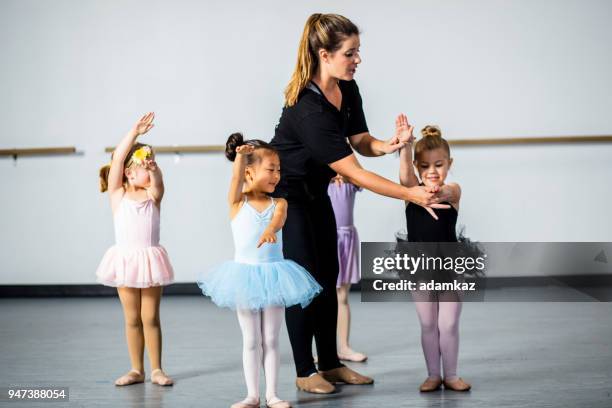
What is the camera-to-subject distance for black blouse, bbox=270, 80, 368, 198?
2.76 meters

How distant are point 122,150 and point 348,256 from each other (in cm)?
117

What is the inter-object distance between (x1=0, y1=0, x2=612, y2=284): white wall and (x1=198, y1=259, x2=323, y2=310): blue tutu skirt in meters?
3.22

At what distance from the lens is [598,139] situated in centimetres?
573

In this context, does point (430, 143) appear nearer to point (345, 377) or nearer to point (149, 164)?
point (345, 377)

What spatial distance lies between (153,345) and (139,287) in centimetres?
21

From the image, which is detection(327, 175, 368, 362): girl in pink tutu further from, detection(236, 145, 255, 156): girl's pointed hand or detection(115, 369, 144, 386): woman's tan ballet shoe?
detection(236, 145, 255, 156): girl's pointed hand

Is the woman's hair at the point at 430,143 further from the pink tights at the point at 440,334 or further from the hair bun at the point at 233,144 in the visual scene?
the hair bun at the point at 233,144

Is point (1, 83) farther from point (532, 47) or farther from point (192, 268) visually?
point (532, 47)

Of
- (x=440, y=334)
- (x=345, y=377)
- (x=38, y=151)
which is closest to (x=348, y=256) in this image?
(x=345, y=377)

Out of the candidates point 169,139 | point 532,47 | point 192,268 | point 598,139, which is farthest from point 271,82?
point 598,139

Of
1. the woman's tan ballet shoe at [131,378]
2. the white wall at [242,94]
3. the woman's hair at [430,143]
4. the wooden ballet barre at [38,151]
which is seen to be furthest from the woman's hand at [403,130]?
the wooden ballet barre at [38,151]

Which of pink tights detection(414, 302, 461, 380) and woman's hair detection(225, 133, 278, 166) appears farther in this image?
pink tights detection(414, 302, 461, 380)

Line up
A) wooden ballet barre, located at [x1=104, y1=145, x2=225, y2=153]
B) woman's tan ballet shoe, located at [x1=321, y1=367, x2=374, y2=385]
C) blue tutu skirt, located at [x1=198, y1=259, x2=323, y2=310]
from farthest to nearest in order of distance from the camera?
wooden ballet barre, located at [x1=104, y1=145, x2=225, y2=153] < woman's tan ballet shoe, located at [x1=321, y1=367, x2=374, y2=385] < blue tutu skirt, located at [x1=198, y1=259, x2=323, y2=310]

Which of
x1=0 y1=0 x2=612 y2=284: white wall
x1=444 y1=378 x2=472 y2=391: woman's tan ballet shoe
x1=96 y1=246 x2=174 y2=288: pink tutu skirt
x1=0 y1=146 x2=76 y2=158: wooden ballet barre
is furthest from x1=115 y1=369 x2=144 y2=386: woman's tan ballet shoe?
x1=0 y1=146 x2=76 y2=158: wooden ballet barre
